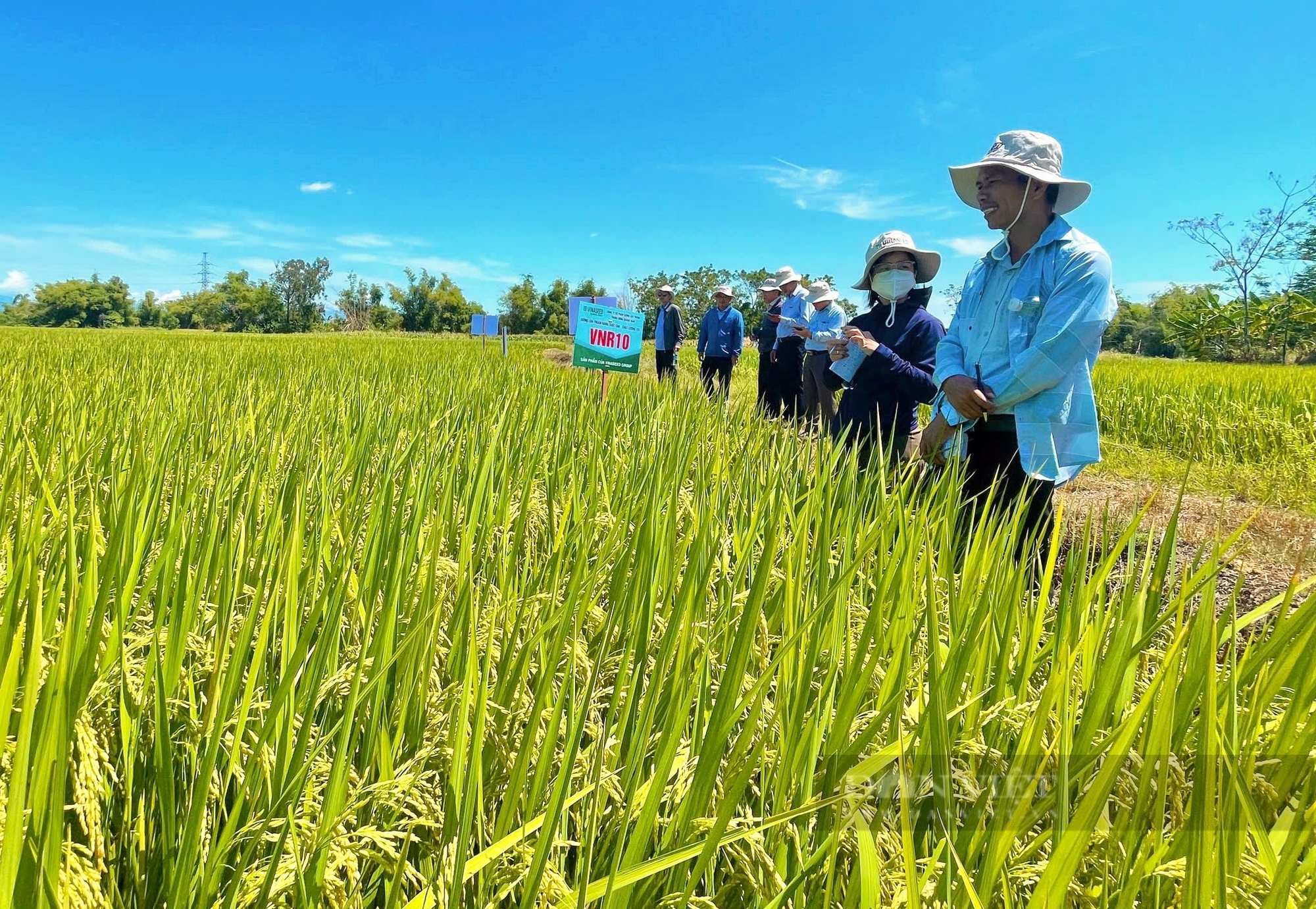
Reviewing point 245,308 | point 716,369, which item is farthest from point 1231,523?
point 245,308

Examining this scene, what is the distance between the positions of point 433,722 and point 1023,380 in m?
1.62

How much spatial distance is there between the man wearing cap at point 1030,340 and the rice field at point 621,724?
532 millimetres

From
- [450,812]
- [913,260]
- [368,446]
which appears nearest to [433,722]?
[450,812]

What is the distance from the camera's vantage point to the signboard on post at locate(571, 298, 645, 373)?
459 centimetres

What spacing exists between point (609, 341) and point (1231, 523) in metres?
4.09

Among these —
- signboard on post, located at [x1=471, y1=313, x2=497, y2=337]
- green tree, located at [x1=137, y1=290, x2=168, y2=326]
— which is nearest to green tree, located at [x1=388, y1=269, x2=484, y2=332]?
green tree, located at [x1=137, y1=290, x2=168, y2=326]

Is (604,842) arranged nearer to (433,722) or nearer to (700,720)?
(700,720)

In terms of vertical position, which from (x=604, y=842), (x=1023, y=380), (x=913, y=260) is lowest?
(x=604, y=842)

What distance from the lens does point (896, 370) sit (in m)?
2.53

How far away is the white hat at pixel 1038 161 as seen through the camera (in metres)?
1.67

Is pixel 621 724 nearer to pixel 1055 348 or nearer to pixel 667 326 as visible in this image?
pixel 1055 348

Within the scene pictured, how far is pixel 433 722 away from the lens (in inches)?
30.3

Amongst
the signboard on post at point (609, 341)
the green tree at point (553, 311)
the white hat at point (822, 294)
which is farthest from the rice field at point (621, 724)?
the green tree at point (553, 311)

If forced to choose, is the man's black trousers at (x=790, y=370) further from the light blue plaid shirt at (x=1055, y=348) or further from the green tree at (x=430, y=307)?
the green tree at (x=430, y=307)
